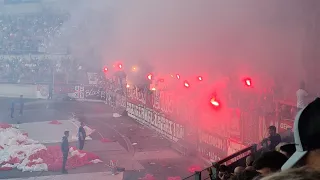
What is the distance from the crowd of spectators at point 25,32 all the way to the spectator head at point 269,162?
16.9 m

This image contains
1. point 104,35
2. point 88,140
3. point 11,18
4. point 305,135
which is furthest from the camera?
point 11,18

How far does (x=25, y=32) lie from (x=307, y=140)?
63.2 ft

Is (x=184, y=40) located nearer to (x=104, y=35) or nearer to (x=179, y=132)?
(x=179, y=132)

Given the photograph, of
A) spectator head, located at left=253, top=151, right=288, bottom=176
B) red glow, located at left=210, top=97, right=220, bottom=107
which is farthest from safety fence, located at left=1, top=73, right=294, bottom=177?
spectator head, located at left=253, top=151, right=288, bottom=176

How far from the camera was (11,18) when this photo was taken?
18609 millimetres

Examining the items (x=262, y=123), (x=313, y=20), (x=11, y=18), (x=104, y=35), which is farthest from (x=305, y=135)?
(x=11, y=18)

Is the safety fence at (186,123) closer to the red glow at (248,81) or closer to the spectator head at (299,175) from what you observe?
the red glow at (248,81)

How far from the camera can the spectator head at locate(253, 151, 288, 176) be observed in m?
1.65

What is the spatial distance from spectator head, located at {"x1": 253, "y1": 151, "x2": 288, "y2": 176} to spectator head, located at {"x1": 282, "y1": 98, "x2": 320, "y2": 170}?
2.51ft

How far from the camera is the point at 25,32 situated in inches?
726

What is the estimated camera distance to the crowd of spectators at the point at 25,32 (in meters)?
17.7

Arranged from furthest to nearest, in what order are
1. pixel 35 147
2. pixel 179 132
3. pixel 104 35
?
pixel 104 35, pixel 179 132, pixel 35 147

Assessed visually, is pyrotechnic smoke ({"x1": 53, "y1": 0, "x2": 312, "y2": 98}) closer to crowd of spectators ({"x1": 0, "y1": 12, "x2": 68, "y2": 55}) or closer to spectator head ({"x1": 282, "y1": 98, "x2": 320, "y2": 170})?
crowd of spectators ({"x1": 0, "y1": 12, "x2": 68, "y2": 55})

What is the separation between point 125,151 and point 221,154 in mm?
2337
